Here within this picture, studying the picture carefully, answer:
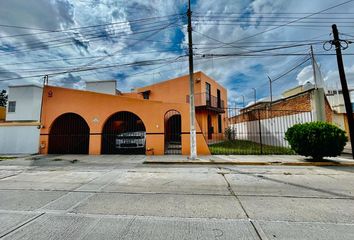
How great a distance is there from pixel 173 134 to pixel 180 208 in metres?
8.06

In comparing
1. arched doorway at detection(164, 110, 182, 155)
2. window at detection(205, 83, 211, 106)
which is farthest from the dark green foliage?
window at detection(205, 83, 211, 106)

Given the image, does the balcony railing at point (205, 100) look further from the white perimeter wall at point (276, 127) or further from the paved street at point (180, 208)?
the paved street at point (180, 208)

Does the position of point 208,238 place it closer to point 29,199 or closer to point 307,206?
point 307,206

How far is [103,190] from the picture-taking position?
15.8 ft

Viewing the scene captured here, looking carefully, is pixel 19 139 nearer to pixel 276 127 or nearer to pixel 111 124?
pixel 111 124

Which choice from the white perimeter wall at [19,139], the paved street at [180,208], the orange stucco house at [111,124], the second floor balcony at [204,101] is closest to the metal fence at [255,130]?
the second floor balcony at [204,101]

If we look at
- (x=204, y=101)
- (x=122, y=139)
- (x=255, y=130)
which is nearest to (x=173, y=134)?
(x=122, y=139)

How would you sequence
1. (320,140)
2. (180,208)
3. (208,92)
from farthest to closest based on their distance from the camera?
(208,92), (320,140), (180,208)

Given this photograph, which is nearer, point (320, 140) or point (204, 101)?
point (320, 140)

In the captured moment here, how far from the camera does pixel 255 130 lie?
62.0 ft

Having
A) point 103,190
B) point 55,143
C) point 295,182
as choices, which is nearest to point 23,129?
point 55,143

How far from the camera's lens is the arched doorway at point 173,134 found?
1173cm

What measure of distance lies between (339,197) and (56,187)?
756 centimetres

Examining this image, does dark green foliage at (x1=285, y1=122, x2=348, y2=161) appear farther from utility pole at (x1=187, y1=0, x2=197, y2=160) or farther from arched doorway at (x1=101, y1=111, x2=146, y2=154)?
arched doorway at (x1=101, y1=111, x2=146, y2=154)
